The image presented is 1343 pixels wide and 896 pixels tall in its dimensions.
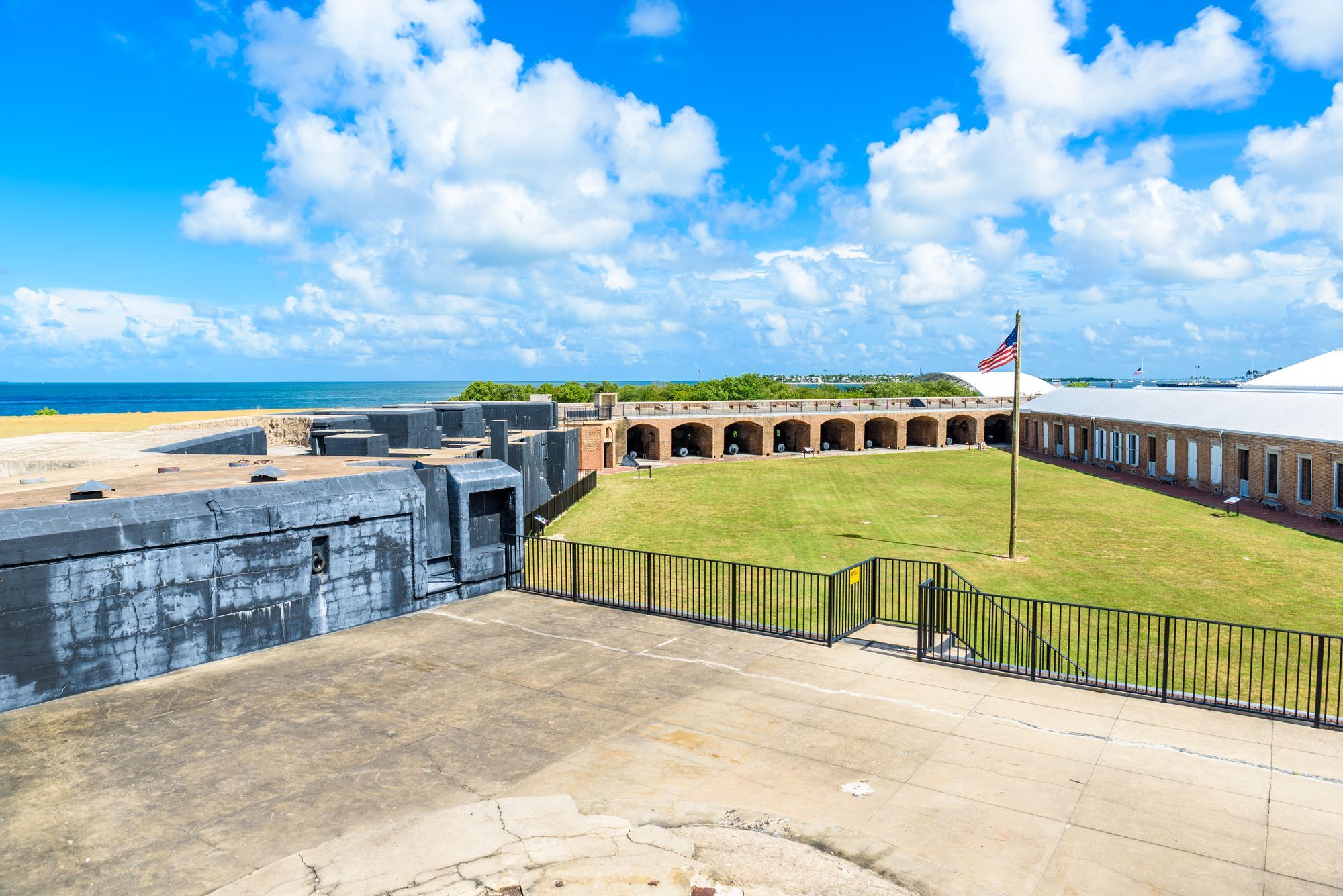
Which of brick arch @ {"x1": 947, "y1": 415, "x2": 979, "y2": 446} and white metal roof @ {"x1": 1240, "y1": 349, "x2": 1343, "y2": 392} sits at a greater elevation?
white metal roof @ {"x1": 1240, "y1": 349, "x2": 1343, "y2": 392}

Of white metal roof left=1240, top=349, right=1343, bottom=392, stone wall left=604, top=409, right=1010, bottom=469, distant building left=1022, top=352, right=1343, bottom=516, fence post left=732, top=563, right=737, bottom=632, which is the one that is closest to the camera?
fence post left=732, top=563, right=737, bottom=632

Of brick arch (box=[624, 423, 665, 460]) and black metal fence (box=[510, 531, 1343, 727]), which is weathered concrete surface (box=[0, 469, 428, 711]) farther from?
brick arch (box=[624, 423, 665, 460])

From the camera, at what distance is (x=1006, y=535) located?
2661 cm

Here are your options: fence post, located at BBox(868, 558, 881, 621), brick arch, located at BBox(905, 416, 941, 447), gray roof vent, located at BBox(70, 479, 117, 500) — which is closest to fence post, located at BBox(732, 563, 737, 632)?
fence post, located at BBox(868, 558, 881, 621)

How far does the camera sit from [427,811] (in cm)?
746

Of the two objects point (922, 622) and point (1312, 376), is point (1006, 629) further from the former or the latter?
point (1312, 376)

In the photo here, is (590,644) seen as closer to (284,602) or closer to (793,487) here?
(284,602)

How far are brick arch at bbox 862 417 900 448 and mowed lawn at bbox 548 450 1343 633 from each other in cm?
1672

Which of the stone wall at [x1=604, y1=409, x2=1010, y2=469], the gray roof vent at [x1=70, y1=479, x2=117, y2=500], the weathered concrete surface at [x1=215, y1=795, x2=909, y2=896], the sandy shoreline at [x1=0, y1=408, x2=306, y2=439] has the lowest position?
the weathered concrete surface at [x1=215, y1=795, x2=909, y2=896]

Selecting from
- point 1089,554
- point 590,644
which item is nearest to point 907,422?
point 1089,554

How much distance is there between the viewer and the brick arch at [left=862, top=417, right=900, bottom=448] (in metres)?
61.2

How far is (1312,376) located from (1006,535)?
39.5 metres

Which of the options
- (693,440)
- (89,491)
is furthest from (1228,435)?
(89,491)

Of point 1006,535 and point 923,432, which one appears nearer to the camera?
point 1006,535
